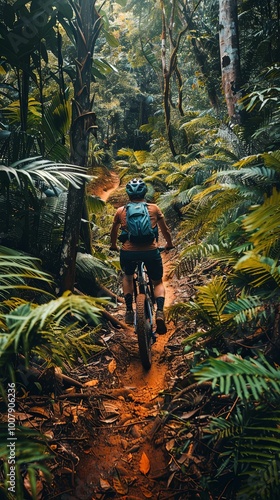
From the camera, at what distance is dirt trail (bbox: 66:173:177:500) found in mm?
2291

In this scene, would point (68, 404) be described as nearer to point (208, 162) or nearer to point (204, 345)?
point (204, 345)

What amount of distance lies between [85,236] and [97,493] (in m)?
3.02

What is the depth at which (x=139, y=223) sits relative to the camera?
146 inches

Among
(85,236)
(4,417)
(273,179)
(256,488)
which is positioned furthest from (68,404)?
(273,179)

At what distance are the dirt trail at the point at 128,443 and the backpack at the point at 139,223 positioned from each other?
134cm

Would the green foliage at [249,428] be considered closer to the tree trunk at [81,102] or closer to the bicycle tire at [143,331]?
the bicycle tire at [143,331]

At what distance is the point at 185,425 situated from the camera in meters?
2.52

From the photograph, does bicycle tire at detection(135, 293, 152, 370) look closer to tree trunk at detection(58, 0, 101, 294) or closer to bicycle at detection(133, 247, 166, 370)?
bicycle at detection(133, 247, 166, 370)

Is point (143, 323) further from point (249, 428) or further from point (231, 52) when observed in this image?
point (231, 52)

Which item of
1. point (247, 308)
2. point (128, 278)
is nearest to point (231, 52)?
point (128, 278)

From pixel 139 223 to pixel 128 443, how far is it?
2.02 m

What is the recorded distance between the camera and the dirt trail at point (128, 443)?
229cm

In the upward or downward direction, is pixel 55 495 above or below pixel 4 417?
below

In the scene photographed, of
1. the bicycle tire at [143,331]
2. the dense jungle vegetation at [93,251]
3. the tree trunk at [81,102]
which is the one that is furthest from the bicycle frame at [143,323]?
the tree trunk at [81,102]
